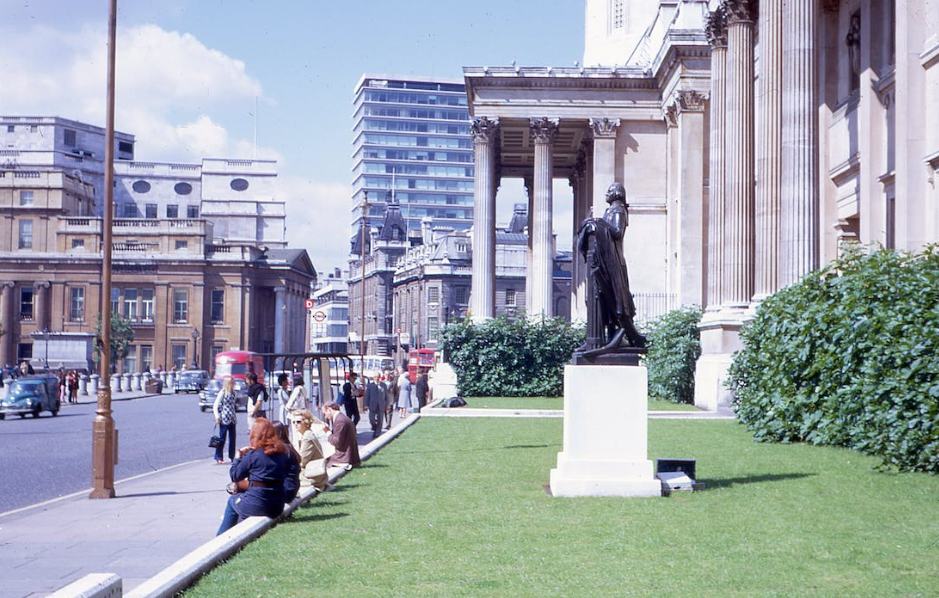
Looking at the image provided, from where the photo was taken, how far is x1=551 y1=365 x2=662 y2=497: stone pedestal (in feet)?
44.2

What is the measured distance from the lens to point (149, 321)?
109125mm

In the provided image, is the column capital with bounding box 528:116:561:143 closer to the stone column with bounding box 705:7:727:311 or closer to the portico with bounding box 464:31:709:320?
the portico with bounding box 464:31:709:320

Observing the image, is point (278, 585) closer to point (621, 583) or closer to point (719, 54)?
point (621, 583)

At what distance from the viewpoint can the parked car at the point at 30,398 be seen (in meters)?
43.9

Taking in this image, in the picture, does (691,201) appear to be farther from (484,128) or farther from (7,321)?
(7,321)

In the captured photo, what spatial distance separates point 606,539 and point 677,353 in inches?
1002

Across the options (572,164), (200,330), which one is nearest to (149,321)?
(200,330)

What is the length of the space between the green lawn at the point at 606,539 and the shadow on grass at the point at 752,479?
0.04m

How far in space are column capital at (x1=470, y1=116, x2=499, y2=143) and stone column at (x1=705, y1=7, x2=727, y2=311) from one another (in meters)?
17.5

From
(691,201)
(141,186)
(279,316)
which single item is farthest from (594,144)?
(141,186)

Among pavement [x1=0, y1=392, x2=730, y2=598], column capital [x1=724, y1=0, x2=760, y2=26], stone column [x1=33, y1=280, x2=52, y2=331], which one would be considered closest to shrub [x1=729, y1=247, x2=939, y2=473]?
pavement [x1=0, y1=392, x2=730, y2=598]

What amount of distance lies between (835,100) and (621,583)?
980 inches

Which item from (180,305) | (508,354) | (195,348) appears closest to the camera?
(508,354)

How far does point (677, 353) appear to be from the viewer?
3547cm
